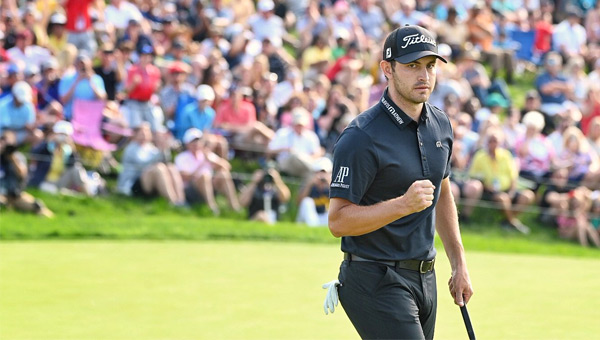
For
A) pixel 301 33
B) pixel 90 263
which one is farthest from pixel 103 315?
pixel 301 33

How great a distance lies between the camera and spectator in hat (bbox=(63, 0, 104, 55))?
17828 mm

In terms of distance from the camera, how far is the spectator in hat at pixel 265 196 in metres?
14.2

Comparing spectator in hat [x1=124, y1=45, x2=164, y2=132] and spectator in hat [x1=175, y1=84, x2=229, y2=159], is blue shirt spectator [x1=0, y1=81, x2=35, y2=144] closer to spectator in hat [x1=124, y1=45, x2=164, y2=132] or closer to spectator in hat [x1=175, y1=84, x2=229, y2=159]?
spectator in hat [x1=124, y1=45, x2=164, y2=132]

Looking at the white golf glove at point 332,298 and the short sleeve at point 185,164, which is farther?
the short sleeve at point 185,164

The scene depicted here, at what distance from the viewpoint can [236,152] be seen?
15930mm

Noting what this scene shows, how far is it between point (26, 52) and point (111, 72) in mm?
1432

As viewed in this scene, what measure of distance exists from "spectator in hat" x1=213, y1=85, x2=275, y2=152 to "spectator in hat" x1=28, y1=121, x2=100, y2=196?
2.47 meters

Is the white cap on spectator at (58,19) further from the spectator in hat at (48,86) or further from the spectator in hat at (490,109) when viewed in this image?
the spectator in hat at (490,109)

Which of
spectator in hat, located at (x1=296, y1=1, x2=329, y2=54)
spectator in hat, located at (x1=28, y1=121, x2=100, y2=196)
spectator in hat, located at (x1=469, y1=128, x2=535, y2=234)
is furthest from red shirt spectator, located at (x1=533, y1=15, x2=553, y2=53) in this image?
spectator in hat, located at (x1=28, y1=121, x2=100, y2=196)

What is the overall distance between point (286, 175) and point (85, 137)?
2.97 m

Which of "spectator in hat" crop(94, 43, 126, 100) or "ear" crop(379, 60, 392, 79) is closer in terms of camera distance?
"ear" crop(379, 60, 392, 79)

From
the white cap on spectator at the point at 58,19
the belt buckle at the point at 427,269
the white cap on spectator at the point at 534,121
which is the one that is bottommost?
the white cap on spectator at the point at 534,121

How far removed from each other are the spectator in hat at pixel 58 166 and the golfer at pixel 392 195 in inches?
378

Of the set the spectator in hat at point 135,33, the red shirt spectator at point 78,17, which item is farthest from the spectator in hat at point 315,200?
the red shirt spectator at point 78,17
